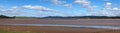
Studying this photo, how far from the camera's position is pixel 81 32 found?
30.0m

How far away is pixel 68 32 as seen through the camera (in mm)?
29781

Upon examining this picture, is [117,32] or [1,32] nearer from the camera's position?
[1,32]

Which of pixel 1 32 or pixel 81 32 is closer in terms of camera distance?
pixel 1 32

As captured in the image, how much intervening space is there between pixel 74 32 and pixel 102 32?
2465 millimetres

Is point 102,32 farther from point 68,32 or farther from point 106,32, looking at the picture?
point 68,32

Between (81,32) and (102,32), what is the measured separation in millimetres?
1838

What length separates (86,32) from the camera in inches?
1186

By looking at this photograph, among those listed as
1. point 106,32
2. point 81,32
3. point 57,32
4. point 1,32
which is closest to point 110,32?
point 106,32

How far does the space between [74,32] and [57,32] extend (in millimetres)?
1541

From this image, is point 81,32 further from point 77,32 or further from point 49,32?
point 49,32

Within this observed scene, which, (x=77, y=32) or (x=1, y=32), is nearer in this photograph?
(x=1, y=32)

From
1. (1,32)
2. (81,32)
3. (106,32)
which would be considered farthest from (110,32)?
(1,32)

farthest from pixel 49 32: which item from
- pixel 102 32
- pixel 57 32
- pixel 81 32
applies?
pixel 102 32

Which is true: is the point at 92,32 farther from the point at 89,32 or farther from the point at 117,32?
the point at 117,32
